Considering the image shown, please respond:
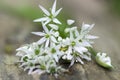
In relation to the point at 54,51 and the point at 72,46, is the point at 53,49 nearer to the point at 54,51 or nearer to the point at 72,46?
the point at 54,51

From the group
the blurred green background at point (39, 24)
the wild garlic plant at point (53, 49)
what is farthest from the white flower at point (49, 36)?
the blurred green background at point (39, 24)

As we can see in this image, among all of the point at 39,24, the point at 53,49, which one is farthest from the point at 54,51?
the point at 39,24

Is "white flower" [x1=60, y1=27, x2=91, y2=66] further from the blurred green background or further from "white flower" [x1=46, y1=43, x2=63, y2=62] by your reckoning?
the blurred green background

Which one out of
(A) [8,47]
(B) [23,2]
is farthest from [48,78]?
(B) [23,2]

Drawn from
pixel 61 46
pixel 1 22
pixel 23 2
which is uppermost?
pixel 23 2

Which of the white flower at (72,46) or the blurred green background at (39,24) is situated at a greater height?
the blurred green background at (39,24)

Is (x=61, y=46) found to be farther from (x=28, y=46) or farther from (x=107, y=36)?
(x=107, y=36)

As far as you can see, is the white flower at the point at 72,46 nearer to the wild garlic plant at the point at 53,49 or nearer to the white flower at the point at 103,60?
the wild garlic plant at the point at 53,49

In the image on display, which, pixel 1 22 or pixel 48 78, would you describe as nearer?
pixel 48 78
